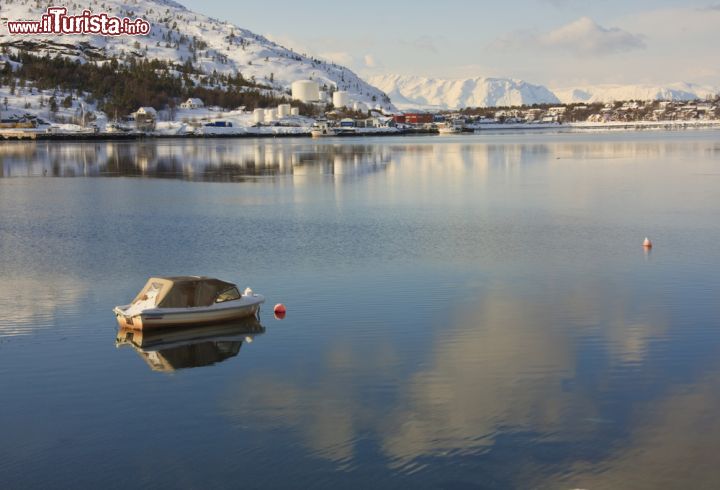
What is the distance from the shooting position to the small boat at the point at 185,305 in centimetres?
2698

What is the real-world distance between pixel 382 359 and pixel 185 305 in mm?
7918

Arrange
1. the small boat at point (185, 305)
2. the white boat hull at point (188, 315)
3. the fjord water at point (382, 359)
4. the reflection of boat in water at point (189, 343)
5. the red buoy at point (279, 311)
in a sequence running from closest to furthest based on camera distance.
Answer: the fjord water at point (382, 359)
the reflection of boat in water at point (189, 343)
the white boat hull at point (188, 315)
the small boat at point (185, 305)
the red buoy at point (279, 311)

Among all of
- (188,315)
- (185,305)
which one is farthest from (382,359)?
(185,305)

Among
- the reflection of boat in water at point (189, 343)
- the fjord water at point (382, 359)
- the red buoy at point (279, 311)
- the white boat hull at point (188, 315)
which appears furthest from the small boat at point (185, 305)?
the fjord water at point (382, 359)

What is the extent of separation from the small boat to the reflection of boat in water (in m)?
0.27

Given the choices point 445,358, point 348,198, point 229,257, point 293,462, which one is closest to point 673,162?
point 348,198

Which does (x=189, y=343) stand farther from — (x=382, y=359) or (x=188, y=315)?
(x=382, y=359)

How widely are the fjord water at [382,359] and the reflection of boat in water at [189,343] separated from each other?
31cm

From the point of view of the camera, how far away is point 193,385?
21.9 m

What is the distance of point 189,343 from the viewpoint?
2606 centimetres

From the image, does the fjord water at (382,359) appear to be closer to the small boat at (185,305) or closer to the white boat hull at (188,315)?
the white boat hull at (188,315)

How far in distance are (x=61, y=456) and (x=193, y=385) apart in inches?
197

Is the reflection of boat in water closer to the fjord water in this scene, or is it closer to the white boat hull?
the white boat hull

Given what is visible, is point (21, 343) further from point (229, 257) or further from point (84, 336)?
point (229, 257)
